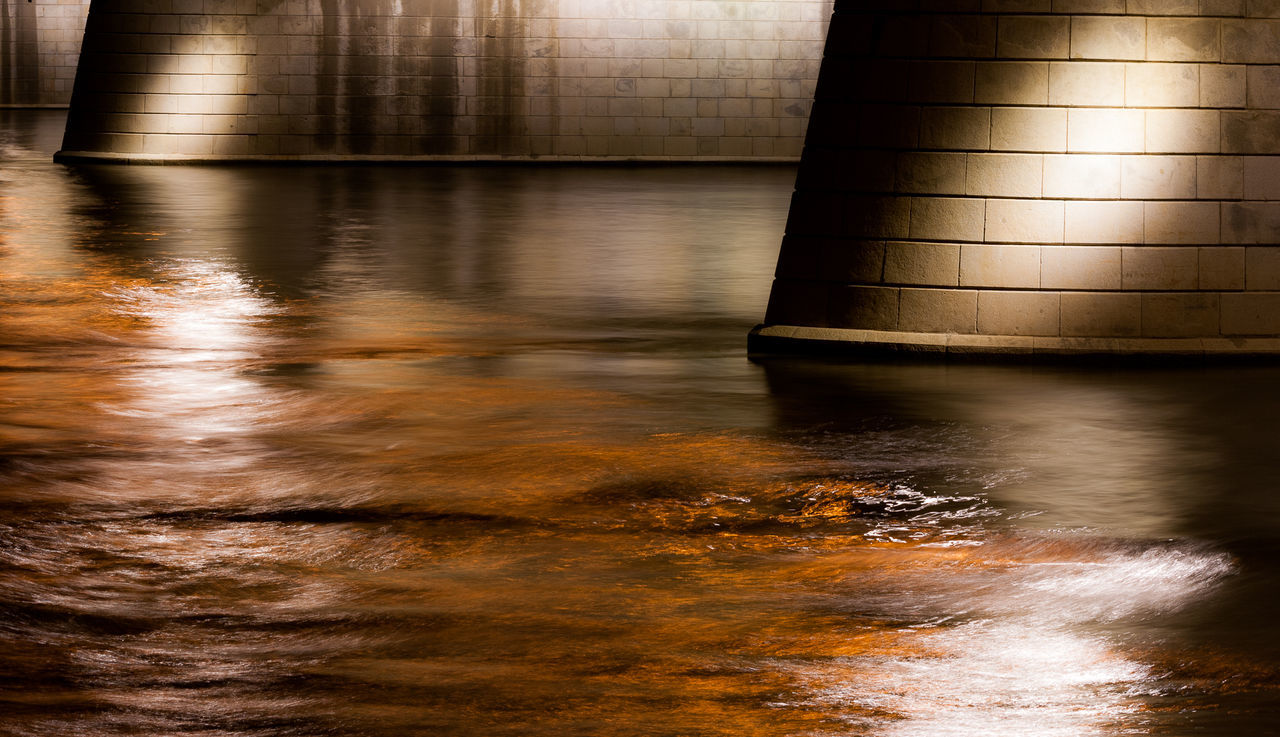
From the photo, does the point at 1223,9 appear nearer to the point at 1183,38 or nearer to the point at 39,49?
the point at 1183,38

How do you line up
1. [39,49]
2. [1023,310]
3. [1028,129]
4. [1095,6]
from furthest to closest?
1. [39,49]
2. [1023,310]
3. [1028,129]
4. [1095,6]

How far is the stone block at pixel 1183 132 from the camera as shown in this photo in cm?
1138

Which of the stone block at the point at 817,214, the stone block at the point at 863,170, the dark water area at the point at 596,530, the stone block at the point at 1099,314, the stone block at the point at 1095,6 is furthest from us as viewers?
the stone block at the point at 817,214

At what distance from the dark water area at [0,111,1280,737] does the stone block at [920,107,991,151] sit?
4.04 feet

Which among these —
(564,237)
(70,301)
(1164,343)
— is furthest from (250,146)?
(1164,343)

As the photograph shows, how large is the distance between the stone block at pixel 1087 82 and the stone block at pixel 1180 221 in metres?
0.63

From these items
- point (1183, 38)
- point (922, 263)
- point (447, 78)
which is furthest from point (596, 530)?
point (447, 78)

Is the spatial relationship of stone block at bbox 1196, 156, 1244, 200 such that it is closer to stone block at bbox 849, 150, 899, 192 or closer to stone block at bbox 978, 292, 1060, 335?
stone block at bbox 978, 292, 1060, 335

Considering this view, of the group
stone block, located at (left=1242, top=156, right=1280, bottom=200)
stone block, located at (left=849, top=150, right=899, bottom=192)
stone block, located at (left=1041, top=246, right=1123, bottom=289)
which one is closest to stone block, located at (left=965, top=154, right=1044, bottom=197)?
stone block, located at (left=1041, top=246, right=1123, bottom=289)

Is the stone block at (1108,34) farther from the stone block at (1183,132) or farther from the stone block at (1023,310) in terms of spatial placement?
the stone block at (1023,310)

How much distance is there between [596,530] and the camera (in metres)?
7.12

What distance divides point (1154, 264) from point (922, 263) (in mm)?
1251

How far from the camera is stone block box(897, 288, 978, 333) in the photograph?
453 inches

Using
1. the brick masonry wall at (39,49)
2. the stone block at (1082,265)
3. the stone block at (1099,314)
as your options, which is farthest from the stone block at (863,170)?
the brick masonry wall at (39,49)
